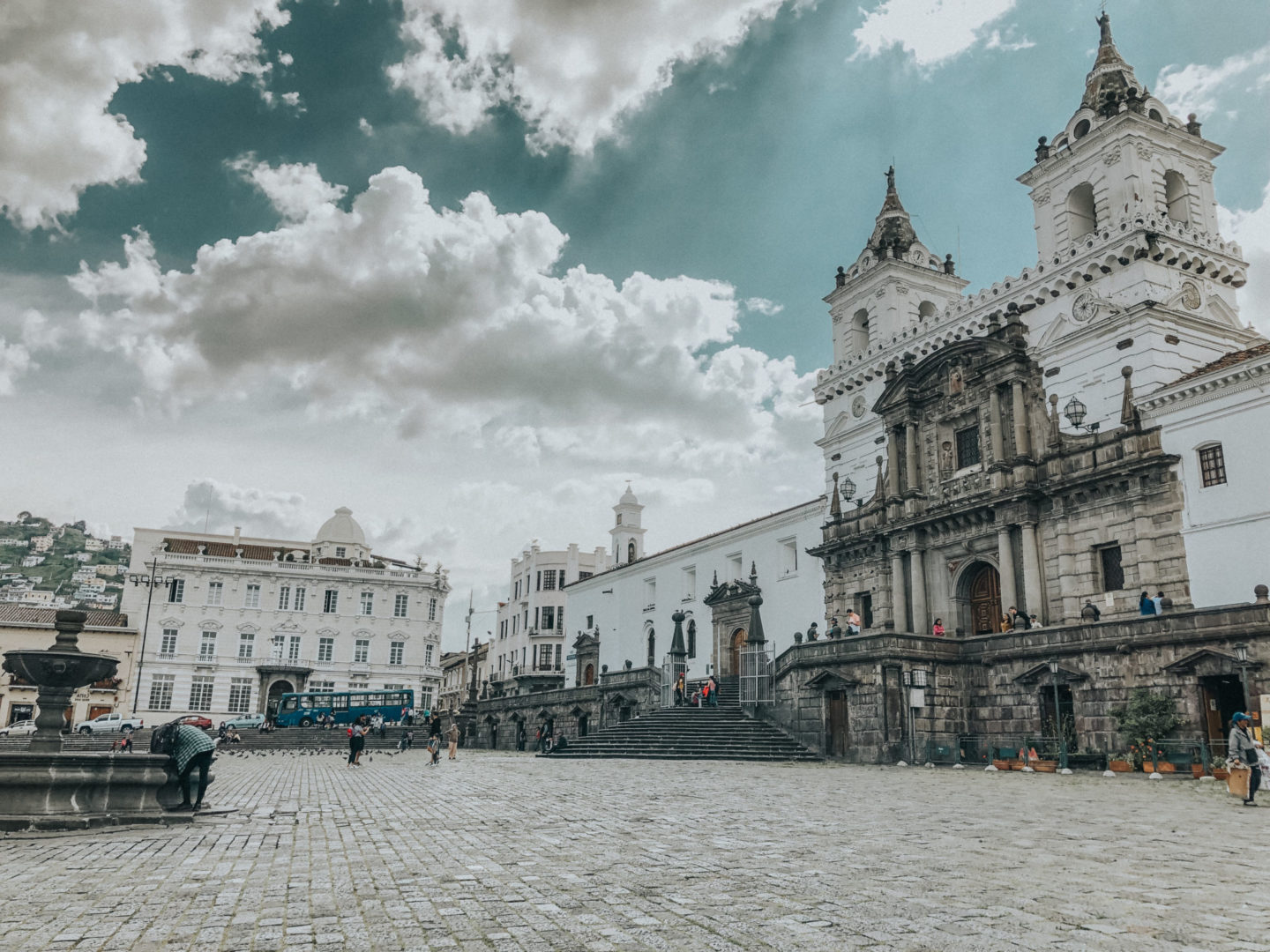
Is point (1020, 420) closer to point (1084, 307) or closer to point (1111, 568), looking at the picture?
point (1084, 307)

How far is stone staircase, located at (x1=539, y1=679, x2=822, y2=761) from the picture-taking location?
2820 cm

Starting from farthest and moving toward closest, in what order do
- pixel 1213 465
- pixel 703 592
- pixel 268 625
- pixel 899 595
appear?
pixel 268 625 < pixel 703 592 < pixel 899 595 < pixel 1213 465

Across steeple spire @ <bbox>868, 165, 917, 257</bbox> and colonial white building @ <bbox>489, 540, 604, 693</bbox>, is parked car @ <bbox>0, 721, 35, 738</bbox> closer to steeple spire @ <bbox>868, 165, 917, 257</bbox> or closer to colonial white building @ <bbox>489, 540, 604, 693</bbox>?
colonial white building @ <bbox>489, 540, 604, 693</bbox>

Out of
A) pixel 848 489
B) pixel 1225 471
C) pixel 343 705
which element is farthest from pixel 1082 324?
pixel 343 705

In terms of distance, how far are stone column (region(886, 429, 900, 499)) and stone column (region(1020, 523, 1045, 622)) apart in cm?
611

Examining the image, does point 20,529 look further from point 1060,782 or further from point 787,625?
point 1060,782

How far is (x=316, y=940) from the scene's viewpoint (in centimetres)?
613

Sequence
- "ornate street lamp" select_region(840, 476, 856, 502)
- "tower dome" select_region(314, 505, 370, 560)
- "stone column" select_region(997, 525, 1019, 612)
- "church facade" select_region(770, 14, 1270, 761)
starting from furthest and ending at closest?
1. "tower dome" select_region(314, 505, 370, 560)
2. "ornate street lamp" select_region(840, 476, 856, 502)
3. "stone column" select_region(997, 525, 1019, 612)
4. "church facade" select_region(770, 14, 1270, 761)

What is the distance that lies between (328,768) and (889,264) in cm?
2757

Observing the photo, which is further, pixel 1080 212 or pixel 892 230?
pixel 892 230

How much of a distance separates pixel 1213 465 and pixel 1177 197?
1070 centimetres

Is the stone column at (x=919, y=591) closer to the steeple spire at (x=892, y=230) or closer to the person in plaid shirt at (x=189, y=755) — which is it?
the steeple spire at (x=892, y=230)

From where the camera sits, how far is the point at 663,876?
8.40m

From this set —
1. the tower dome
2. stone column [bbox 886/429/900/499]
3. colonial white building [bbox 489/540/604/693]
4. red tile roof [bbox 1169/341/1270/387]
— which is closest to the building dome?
the tower dome
